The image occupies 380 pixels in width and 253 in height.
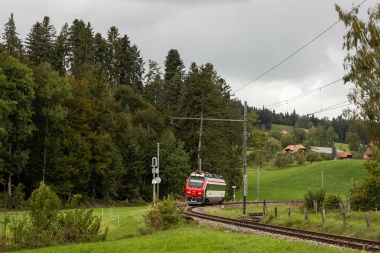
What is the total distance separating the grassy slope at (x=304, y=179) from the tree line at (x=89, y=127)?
512 inches

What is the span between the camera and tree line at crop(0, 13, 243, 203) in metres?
57.2

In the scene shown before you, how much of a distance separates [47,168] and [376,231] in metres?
47.3

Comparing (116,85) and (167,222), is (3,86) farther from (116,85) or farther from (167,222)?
(116,85)

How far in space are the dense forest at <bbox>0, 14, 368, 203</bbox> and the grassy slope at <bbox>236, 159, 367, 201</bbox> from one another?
489 inches

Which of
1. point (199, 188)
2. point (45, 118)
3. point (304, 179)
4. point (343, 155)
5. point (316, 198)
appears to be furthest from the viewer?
point (343, 155)

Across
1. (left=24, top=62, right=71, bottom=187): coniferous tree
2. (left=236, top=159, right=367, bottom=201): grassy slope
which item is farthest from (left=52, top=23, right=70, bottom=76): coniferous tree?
(left=236, top=159, right=367, bottom=201): grassy slope

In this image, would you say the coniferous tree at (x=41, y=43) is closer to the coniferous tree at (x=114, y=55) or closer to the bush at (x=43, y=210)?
the coniferous tree at (x=114, y=55)

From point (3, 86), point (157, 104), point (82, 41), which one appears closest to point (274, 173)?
point (157, 104)

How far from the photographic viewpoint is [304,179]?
114188mm

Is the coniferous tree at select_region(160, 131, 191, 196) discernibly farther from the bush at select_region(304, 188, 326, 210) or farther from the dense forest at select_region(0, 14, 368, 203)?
the bush at select_region(304, 188, 326, 210)

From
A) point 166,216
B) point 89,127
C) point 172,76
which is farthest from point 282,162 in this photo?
point 166,216

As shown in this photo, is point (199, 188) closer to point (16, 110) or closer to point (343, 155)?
point (16, 110)

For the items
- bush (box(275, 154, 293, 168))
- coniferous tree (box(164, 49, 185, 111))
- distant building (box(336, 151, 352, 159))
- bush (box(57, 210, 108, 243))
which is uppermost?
coniferous tree (box(164, 49, 185, 111))

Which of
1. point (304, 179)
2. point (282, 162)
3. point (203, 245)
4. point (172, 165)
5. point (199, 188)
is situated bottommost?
point (203, 245)
